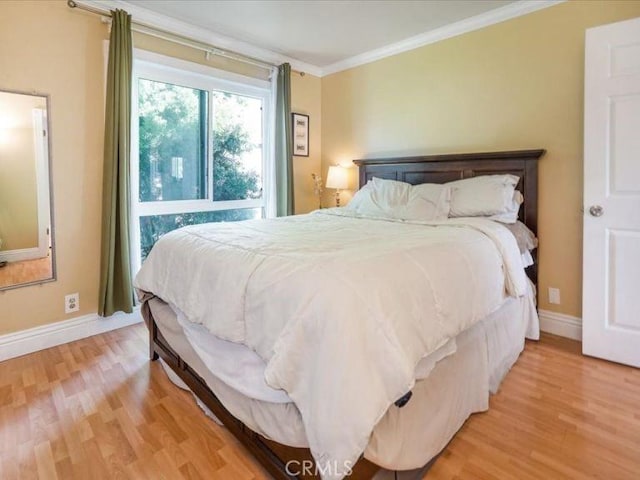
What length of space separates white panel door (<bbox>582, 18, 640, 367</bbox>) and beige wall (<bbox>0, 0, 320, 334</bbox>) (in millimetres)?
3243

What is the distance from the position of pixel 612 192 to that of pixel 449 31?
1.85m

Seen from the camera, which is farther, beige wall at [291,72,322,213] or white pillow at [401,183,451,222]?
beige wall at [291,72,322,213]

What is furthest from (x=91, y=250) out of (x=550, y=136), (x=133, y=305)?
(x=550, y=136)

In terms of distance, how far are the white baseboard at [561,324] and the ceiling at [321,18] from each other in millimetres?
2332

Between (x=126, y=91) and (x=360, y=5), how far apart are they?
6.12 feet

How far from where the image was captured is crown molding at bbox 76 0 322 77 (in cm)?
277

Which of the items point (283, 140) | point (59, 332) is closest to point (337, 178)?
point (283, 140)

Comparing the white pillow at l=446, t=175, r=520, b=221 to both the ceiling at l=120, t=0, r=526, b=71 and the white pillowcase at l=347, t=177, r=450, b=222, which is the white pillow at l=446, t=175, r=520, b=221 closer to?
the white pillowcase at l=347, t=177, r=450, b=222

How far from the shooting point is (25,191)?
8.24 ft

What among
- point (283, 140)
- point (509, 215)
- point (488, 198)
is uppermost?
point (283, 140)

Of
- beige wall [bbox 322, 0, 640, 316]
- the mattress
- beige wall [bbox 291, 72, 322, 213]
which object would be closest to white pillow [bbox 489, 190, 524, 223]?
beige wall [bbox 322, 0, 640, 316]

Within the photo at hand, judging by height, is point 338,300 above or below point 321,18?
below

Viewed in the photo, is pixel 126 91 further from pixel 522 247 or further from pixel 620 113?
pixel 620 113
